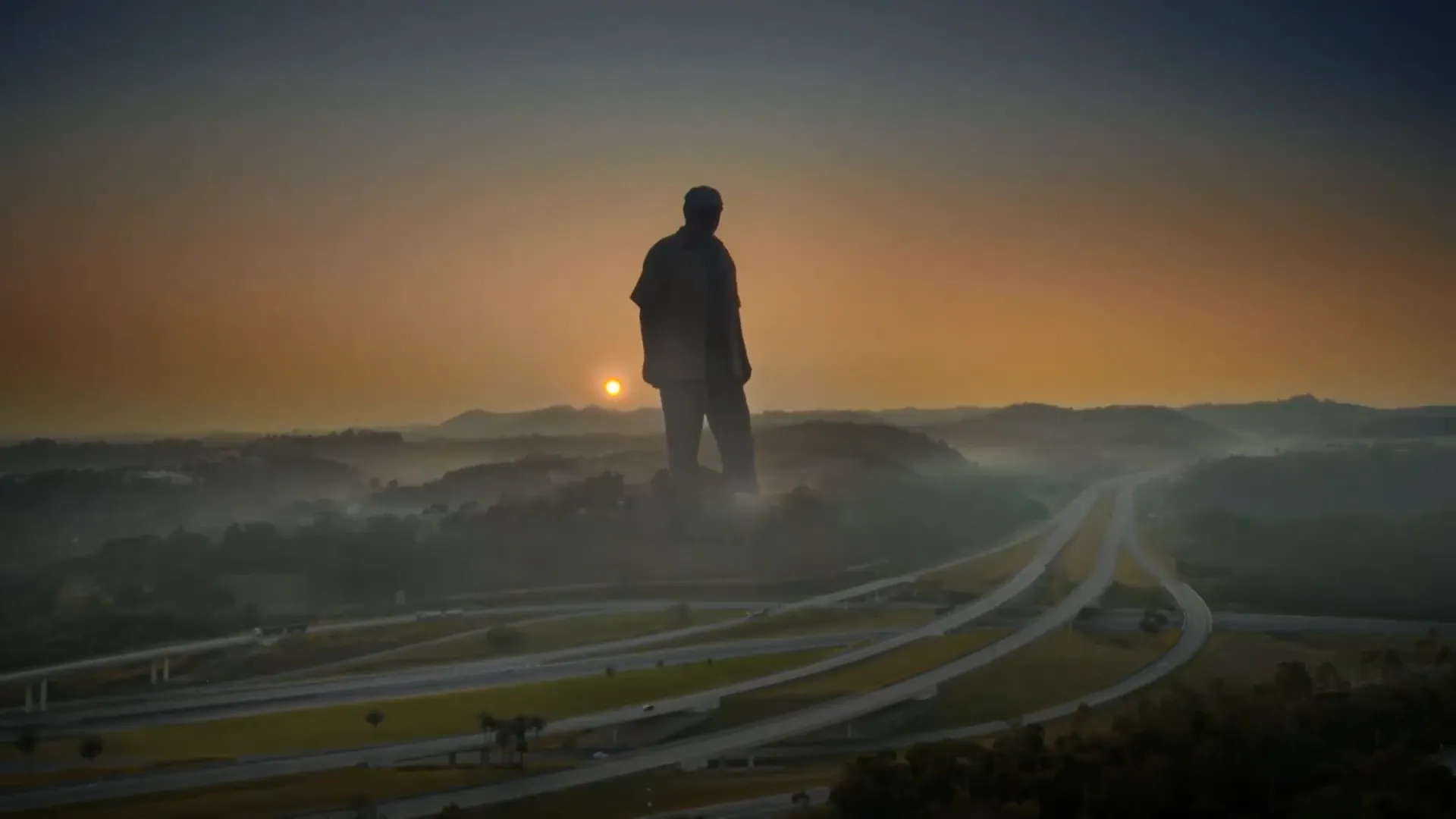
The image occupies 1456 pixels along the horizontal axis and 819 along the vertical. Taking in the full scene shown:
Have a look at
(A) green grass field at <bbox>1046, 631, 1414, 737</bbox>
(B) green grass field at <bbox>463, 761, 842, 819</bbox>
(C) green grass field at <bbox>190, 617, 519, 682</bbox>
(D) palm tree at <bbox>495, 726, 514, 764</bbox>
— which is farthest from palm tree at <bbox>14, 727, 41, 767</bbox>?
(A) green grass field at <bbox>1046, 631, 1414, 737</bbox>

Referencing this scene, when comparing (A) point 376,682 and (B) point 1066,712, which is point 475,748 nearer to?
(A) point 376,682

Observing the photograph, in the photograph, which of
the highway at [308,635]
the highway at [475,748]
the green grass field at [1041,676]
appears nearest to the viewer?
the highway at [475,748]

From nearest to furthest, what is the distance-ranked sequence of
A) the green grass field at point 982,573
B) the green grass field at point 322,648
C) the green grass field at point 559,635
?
the green grass field at point 322,648 → the green grass field at point 559,635 → the green grass field at point 982,573

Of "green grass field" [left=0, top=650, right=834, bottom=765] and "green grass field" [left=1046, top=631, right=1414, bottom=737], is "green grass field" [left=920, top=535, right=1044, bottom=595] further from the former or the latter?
"green grass field" [left=0, top=650, right=834, bottom=765]

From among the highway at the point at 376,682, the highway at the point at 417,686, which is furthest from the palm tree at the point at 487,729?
the highway at the point at 376,682

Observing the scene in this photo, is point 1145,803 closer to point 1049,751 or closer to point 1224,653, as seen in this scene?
point 1049,751

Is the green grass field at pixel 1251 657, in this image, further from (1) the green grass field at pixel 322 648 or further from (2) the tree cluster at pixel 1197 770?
(1) the green grass field at pixel 322 648

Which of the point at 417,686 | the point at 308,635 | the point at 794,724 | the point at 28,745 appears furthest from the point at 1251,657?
the point at 28,745
